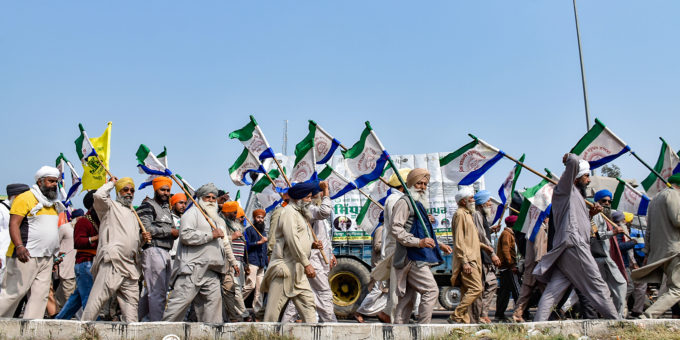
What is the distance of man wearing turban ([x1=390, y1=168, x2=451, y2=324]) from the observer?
6176 millimetres

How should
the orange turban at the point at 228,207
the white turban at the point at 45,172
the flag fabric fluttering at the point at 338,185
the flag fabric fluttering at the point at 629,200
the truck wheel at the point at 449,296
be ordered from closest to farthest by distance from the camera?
the white turban at the point at 45,172, the orange turban at the point at 228,207, the flag fabric fluttering at the point at 629,200, the flag fabric fluttering at the point at 338,185, the truck wheel at the point at 449,296

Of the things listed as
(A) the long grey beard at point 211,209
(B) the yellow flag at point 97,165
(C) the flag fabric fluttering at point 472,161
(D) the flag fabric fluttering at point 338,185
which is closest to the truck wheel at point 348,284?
(D) the flag fabric fluttering at point 338,185

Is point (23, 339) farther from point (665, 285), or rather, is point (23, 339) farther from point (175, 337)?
point (665, 285)

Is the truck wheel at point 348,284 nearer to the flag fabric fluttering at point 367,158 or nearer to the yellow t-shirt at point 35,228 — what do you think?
the flag fabric fluttering at point 367,158

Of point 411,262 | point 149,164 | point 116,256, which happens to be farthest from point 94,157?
point 411,262

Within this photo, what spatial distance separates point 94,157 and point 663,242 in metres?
6.83

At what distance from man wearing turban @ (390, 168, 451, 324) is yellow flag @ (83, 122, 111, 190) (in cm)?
393

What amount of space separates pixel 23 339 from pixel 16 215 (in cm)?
151

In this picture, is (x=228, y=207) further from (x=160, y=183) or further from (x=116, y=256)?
(x=116, y=256)

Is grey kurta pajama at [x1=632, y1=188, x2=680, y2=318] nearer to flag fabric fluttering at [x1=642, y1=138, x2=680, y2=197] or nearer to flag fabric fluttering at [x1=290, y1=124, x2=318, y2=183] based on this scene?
flag fabric fluttering at [x1=642, y1=138, x2=680, y2=197]

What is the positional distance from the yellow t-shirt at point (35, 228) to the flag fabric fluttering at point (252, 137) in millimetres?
4029

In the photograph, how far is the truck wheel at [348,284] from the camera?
10.5 m

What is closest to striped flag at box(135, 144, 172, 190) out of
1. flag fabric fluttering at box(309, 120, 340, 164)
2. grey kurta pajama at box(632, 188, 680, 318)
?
flag fabric fluttering at box(309, 120, 340, 164)

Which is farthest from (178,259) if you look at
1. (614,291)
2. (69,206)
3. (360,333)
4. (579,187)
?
(69,206)
